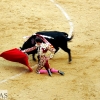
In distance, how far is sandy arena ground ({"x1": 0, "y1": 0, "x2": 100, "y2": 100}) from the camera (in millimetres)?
8172

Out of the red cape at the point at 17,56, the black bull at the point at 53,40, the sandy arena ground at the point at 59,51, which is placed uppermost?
the black bull at the point at 53,40

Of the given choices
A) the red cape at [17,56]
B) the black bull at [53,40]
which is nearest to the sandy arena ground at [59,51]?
the red cape at [17,56]

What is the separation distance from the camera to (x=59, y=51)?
10.1 m

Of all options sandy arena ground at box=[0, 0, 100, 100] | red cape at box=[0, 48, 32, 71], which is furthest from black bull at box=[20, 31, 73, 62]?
sandy arena ground at box=[0, 0, 100, 100]

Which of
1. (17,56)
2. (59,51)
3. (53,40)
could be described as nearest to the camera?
(17,56)

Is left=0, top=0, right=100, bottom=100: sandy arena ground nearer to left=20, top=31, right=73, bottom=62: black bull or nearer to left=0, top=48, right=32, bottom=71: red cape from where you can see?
left=0, top=48, right=32, bottom=71: red cape

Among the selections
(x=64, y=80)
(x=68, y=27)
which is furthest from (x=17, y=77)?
(x=68, y=27)

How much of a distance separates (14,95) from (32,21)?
4.34m

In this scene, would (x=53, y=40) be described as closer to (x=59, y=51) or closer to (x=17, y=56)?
(x=17, y=56)

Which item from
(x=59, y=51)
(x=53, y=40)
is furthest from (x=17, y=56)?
(x=59, y=51)

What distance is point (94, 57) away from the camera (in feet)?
A: 31.8

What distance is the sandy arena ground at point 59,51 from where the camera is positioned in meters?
8.17

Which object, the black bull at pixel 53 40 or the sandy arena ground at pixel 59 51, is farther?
the black bull at pixel 53 40

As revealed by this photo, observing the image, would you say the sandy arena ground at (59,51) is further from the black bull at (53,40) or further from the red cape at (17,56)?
the black bull at (53,40)
